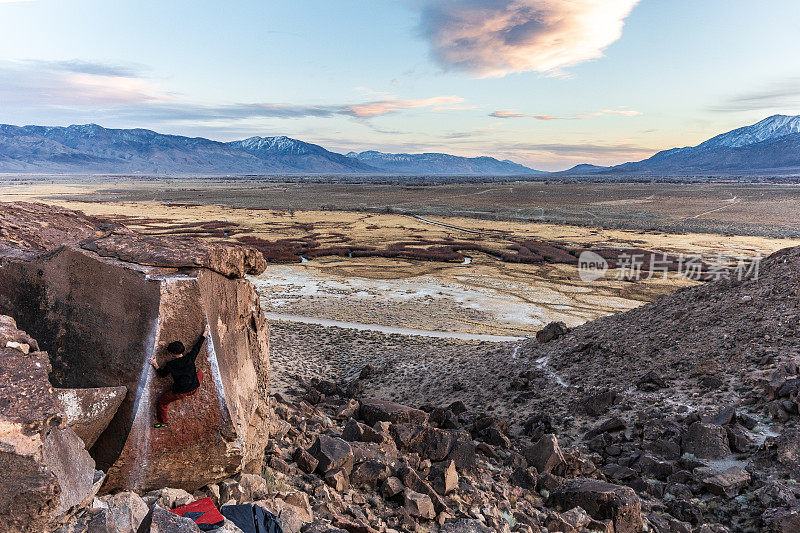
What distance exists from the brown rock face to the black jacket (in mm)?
131

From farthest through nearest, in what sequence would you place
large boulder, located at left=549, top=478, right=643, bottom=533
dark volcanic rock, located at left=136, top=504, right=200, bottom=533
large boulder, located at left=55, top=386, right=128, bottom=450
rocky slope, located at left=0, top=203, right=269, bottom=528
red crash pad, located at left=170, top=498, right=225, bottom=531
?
large boulder, located at left=549, top=478, right=643, bottom=533 → rocky slope, located at left=0, top=203, right=269, bottom=528 → large boulder, located at left=55, top=386, right=128, bottom=450 → red crash pad, located at left=170, top=498, right=225, bottom=531 → dark volcanic rock, located at left=136, top=504, right=200, bottom=533

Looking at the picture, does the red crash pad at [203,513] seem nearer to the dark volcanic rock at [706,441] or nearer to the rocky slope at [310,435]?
the rocky slope at [310,435]

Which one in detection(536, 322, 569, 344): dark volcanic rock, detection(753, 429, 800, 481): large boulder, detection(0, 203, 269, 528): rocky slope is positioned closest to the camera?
detection(0, 203, 269, 528): rocky slope

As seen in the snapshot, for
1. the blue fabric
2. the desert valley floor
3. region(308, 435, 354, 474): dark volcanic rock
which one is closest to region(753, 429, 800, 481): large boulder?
region(308, 435, 354, 474): dark volcanic rock

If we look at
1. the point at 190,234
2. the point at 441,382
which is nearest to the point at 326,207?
the point at 190,234

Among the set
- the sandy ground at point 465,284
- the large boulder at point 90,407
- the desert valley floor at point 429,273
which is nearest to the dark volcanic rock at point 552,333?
the desert valley floor at point 429,273

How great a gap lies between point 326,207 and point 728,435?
99935 mm

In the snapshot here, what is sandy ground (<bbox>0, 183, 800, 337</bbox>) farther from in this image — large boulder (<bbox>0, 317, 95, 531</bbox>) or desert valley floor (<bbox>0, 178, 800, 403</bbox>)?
large boulder (<bbox>0, 317, 95, 531</bbox>)

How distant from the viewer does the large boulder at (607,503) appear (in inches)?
293

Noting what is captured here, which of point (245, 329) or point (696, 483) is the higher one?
point (245, 329)

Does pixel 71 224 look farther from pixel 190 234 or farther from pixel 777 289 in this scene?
pixel 190 234

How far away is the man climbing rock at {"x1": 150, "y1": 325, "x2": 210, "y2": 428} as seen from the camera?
6.04 meters

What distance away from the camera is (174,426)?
6145mm

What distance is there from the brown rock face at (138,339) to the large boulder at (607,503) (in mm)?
4856
